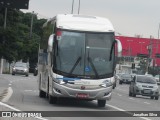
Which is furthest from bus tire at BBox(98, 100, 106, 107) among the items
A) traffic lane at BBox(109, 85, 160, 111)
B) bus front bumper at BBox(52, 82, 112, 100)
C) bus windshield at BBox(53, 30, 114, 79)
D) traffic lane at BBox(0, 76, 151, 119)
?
bus windshield at BBox(53, 30, 114, 79)

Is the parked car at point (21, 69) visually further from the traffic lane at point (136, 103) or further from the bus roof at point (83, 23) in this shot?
the bus roof at point (83, 23)

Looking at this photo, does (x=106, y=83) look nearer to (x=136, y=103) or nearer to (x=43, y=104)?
(x=43, y=104)

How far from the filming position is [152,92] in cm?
4322

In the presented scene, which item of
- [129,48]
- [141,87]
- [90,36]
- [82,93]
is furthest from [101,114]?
[129,48]

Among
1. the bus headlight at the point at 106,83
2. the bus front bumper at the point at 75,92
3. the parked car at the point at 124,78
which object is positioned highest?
the bus headlight at the point at 106,83

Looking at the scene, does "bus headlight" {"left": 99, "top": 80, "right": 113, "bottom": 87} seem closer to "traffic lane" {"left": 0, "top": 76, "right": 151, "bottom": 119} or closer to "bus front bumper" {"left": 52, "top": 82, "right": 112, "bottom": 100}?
"bus front bumper" {"left": 52, "top": 82, "right": 112, "bottom": 100}

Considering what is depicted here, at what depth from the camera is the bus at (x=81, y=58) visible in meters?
24.4

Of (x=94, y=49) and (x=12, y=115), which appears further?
(x=94, y=49)

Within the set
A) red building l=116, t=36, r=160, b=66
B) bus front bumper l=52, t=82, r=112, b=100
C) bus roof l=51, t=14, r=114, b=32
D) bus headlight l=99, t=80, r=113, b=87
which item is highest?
bus roof l=51, t=14, r=114, b=32

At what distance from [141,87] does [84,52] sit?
736 inches

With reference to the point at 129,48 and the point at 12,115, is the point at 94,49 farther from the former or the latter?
the point at 129,48

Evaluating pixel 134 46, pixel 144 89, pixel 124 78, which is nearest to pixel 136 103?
pixel 144 89

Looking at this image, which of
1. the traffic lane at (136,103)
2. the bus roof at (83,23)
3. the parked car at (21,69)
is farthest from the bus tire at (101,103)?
the parked car at (21,69)

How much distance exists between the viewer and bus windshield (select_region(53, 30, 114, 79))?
973 inches
